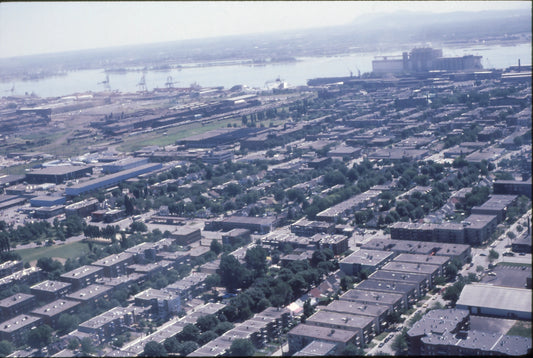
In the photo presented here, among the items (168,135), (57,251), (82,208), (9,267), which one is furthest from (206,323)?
(168,135)

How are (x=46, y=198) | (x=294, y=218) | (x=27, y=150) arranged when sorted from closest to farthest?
(x=294, y=218) → (x=46, y=198) → (x=27, y=150)

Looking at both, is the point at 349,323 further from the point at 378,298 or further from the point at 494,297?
the point at 494,297

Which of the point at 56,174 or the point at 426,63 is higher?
the point at 426,63

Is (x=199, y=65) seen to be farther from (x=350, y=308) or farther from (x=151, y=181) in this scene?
(x=350, y=308)

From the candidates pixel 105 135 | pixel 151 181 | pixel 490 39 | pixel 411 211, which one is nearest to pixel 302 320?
pixel 411 211

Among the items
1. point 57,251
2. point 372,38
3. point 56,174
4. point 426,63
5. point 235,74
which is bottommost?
point 57,251

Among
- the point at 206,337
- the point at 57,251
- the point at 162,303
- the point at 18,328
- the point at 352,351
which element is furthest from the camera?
the point at 57,251
